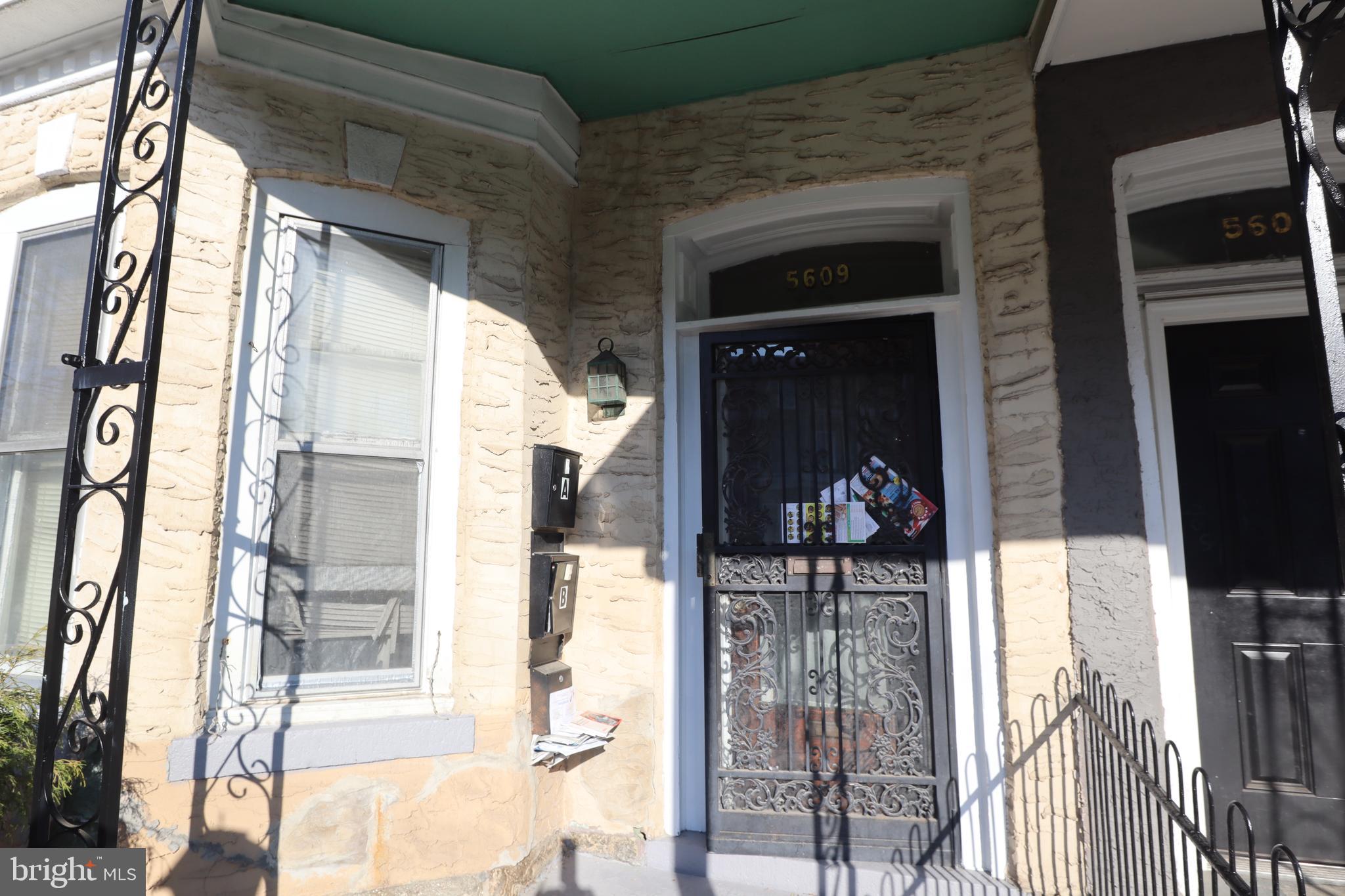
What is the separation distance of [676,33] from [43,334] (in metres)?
2.71

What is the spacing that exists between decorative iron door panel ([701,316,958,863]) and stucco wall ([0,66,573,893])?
813 millimetres

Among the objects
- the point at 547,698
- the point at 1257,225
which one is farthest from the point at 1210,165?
the point at 547,698

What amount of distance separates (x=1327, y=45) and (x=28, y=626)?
519 cm

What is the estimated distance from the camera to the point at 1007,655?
2816mm

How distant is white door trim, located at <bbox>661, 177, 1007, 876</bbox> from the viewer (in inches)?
115

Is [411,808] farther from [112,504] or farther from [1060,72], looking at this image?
[1060,72]

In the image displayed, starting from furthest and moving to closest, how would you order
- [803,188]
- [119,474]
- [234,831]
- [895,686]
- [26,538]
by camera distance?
1. [803,188]
2. [895,686]
3. [26,538]
4. [234,831]
5. [119,474]

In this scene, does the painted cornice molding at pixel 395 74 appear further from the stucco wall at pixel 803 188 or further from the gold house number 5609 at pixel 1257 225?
the gold house number 5609 at pixel 1257 225

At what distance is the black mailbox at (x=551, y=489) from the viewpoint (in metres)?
3.14

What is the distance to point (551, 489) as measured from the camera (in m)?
3.16

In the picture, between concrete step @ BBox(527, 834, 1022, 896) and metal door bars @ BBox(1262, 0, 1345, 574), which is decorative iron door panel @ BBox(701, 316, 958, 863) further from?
metal door bars @ BBox(1262, 0, 1345, 574)

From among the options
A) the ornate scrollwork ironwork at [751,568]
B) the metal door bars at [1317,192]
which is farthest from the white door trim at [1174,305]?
the metal door bars at [1317,192]

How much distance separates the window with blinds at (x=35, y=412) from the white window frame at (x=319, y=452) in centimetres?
73

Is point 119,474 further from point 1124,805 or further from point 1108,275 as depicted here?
point 1108,275
